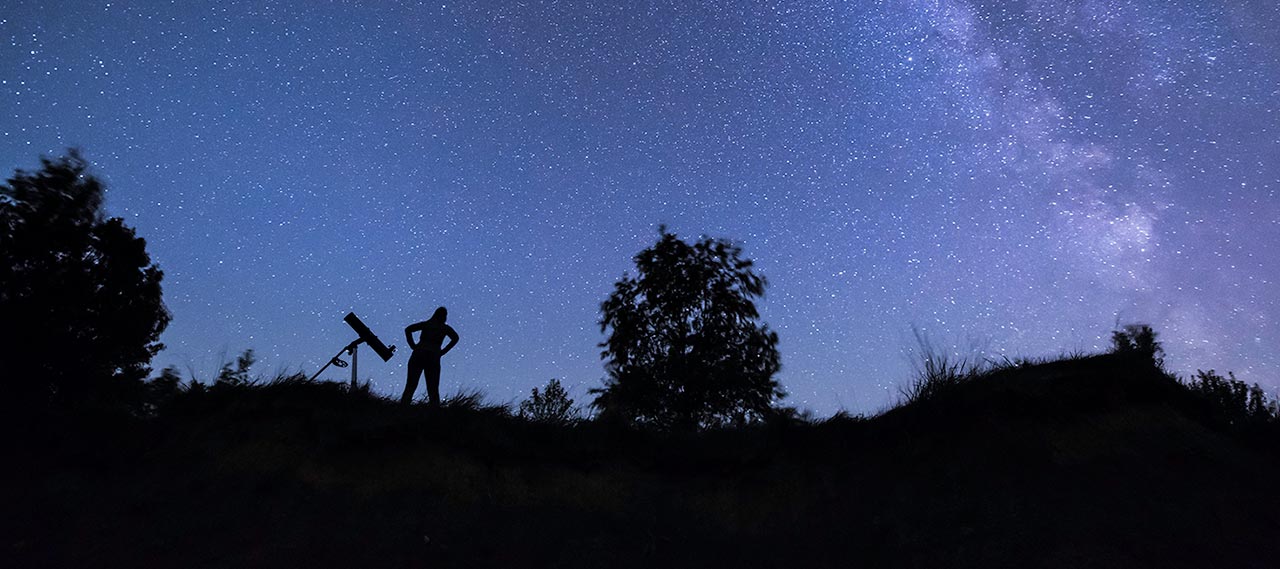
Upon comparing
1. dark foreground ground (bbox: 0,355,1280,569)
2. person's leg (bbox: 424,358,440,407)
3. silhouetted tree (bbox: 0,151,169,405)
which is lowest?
dark foreground ground (bbox: 0,355,1280,569)

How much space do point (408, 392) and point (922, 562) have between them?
8828 millimetres

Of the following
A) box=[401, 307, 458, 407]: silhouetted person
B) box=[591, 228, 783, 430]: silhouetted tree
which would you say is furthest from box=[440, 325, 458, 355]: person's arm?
box=[591, 228, 783, 430]: silhouetted tree


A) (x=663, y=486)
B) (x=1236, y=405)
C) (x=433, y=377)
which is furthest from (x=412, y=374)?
(x=1236, y=405)

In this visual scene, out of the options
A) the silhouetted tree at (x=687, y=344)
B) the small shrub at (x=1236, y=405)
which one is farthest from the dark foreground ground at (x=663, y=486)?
the silhouetted tree at (x=687, y=344)

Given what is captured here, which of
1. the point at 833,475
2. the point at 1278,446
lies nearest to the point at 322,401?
the point at 833,475

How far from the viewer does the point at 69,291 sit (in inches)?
853

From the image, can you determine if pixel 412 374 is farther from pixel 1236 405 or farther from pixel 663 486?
pixel 1236 405

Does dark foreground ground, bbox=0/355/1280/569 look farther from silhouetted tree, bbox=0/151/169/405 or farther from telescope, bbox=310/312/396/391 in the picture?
silhouetted tree, bbox=0/151/169/405

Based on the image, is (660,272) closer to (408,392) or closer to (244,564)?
(408,392)

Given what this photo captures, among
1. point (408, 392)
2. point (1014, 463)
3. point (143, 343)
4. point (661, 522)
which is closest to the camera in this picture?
point (1014, 463)

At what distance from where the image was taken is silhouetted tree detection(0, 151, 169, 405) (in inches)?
808

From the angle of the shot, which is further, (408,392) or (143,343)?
(143,343)

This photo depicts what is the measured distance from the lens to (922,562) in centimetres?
838

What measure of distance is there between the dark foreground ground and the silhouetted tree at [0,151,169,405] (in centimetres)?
A: 1347
